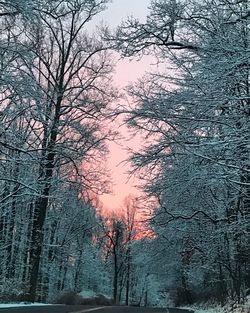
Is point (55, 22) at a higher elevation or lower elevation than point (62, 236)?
higher

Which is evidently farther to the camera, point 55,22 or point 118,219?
point 118,219

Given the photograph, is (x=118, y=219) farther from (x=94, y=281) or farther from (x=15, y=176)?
(x=15, y=176)

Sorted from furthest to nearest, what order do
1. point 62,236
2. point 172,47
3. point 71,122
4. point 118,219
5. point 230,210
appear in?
point 118,219
point 62,236
point 71,122
point 230,210
point 172,47

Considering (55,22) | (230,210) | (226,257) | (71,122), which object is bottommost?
(226,257)

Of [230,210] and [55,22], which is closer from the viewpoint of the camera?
[230,210]

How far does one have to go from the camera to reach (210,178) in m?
Result: 10.4

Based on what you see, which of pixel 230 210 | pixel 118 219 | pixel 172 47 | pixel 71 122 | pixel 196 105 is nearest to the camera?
pixel 196 105

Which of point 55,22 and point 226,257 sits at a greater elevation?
point 55,22

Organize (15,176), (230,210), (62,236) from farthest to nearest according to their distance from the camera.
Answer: (62,236) < (15,176) < (230,210)

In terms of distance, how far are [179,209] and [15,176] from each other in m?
6.24

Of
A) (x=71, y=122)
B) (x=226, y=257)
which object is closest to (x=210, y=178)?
(x=226, y=257)

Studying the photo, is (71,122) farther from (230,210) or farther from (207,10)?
(207,10)

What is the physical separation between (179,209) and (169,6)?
8832 mm

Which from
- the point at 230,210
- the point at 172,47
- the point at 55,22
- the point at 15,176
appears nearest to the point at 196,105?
the point at 172,47
